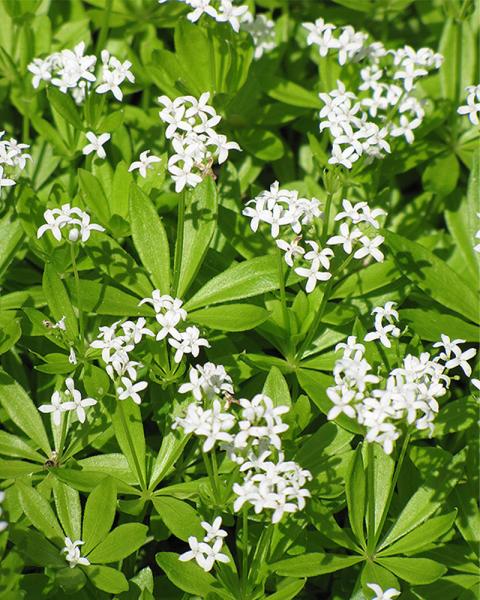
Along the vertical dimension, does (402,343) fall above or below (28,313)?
below

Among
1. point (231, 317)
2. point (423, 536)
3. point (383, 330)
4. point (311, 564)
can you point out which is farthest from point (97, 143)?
point (423, 536)

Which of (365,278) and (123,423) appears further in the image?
(365,278)

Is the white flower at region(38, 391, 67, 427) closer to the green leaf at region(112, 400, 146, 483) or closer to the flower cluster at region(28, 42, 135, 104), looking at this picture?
the green leaf at region(112, 400, 146, 483)

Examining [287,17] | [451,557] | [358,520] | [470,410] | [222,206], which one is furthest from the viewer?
[287,17]

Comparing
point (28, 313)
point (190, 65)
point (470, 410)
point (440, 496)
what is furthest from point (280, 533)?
point (190, 65)

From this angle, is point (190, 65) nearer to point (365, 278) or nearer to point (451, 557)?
point (365, 278)

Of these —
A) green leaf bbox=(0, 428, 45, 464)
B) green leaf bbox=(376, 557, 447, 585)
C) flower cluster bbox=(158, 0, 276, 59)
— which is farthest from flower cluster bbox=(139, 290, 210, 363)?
flower cluster bbox=(158, 0, 276, 59)
